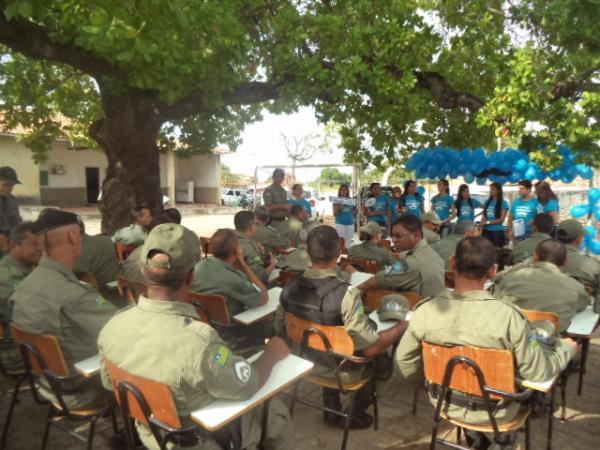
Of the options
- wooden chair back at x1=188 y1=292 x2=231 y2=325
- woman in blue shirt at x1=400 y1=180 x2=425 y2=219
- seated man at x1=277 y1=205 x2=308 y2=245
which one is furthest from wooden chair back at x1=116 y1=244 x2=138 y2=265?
woman in blue shirt at x1=400 y1=180 x2=425 y2=219

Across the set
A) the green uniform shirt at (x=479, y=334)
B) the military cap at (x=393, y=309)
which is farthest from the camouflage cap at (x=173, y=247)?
the military cap at (x=393, y=309)

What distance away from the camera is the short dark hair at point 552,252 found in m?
3.43

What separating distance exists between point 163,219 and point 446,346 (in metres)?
→ 3.37

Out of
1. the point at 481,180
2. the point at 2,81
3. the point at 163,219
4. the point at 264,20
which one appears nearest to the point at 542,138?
the point at 481,180

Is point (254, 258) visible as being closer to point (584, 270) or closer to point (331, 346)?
point (331, 346)

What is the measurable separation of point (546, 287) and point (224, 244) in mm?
2439

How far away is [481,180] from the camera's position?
800 cm

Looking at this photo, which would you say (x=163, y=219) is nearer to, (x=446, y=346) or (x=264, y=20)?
(x=446, y=346)

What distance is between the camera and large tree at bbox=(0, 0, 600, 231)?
4.99 m

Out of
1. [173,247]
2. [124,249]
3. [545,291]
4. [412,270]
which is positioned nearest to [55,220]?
[173,247]

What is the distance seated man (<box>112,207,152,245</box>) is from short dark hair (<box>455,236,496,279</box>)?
14.2 ft

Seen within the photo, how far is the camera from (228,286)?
140 inches

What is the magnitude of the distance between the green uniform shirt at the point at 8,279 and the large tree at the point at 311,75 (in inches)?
75.8

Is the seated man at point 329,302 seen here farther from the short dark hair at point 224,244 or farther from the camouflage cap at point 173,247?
the camouflage cap at point 173,247
